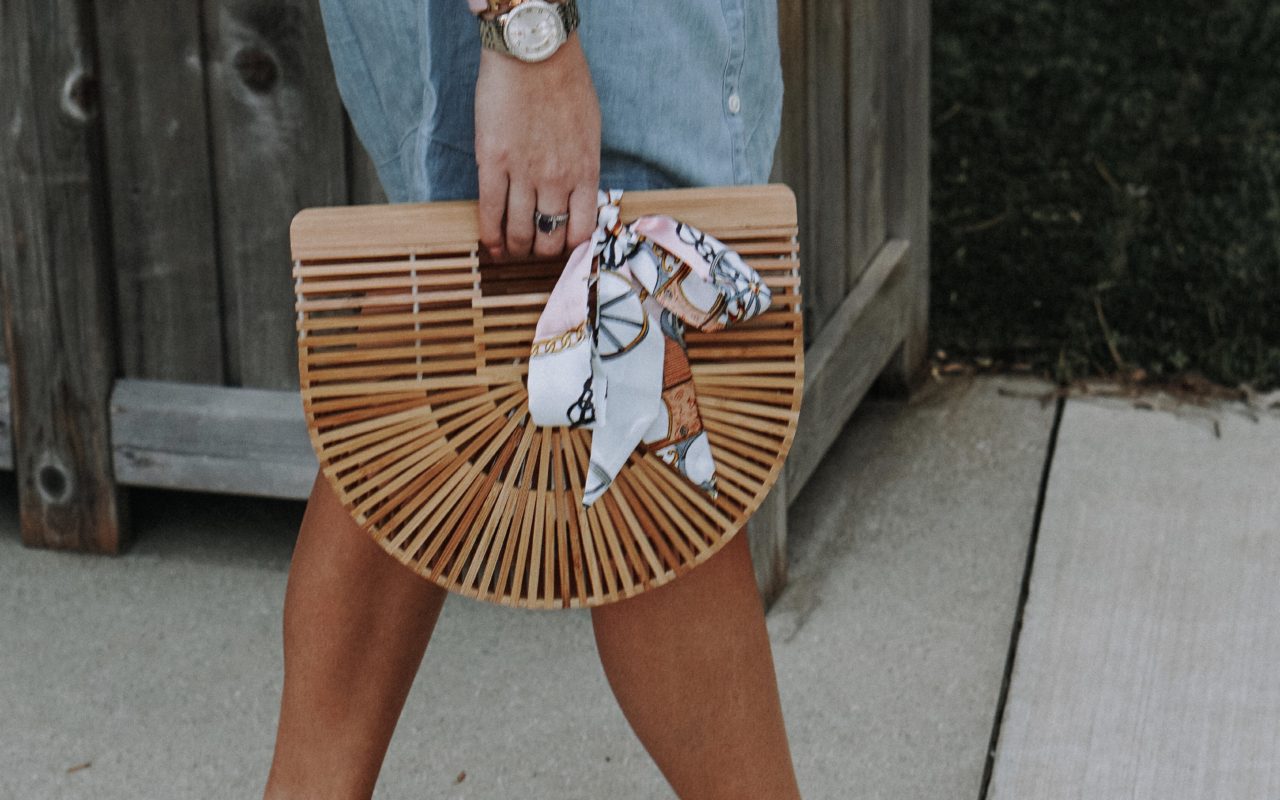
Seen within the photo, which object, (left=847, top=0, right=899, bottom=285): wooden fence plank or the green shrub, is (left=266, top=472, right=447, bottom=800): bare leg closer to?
(left=847, top=0, right=899, bottom=285): wooden fence plank

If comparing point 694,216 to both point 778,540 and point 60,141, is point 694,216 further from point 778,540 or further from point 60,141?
point 60,141

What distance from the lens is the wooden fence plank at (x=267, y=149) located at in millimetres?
2395

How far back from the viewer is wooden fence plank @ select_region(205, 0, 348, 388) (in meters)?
2.39

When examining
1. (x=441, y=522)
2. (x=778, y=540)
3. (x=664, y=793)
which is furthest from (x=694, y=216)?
(x=778, y=540)

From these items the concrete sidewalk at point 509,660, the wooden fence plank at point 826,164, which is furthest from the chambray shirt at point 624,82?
the wooden fence plank at point 826,164

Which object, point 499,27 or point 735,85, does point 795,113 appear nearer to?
point 735,85

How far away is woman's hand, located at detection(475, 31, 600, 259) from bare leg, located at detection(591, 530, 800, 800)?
34 centimetres

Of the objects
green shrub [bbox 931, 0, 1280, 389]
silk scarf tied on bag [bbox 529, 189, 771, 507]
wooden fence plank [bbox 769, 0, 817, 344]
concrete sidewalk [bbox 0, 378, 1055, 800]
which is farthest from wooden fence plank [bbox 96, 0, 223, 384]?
green shrub [bbox 931, 0, 1280, 389]

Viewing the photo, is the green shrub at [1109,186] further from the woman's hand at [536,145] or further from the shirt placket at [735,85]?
the woman's hand at [536,145]

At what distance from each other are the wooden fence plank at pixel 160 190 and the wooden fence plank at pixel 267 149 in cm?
3

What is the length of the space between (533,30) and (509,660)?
1.26 meters

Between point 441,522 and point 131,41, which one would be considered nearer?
point 441,522

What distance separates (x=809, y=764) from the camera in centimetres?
198

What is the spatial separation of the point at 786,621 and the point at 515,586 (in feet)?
3.74
